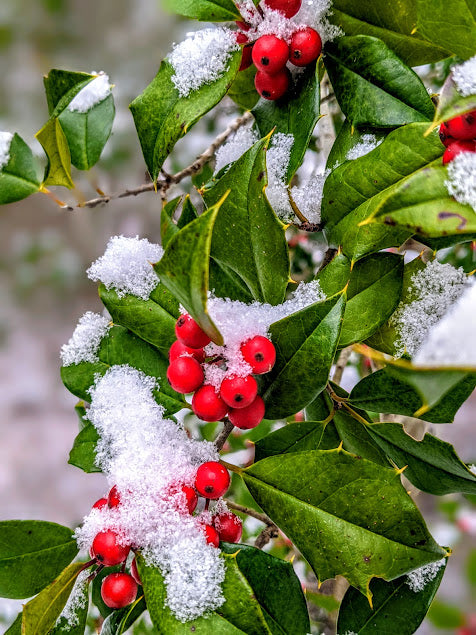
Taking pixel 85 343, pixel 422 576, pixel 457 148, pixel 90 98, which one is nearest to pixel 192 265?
pixel 457 148

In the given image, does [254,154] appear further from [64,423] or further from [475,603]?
[64,423]

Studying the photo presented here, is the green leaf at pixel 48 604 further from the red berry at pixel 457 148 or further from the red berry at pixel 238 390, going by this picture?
the red berry at pixel 457 148

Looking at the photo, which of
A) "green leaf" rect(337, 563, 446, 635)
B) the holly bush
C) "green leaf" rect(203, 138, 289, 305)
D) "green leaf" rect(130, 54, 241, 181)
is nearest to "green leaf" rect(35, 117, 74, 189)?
the holly bush

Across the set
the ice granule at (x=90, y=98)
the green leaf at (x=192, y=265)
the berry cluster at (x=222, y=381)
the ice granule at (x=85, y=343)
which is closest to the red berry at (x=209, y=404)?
the berry cluster at (x=222, y=381)

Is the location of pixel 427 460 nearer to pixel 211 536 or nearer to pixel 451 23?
pixel 211 536

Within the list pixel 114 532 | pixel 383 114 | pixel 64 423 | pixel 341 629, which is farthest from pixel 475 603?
pixel 64 423
